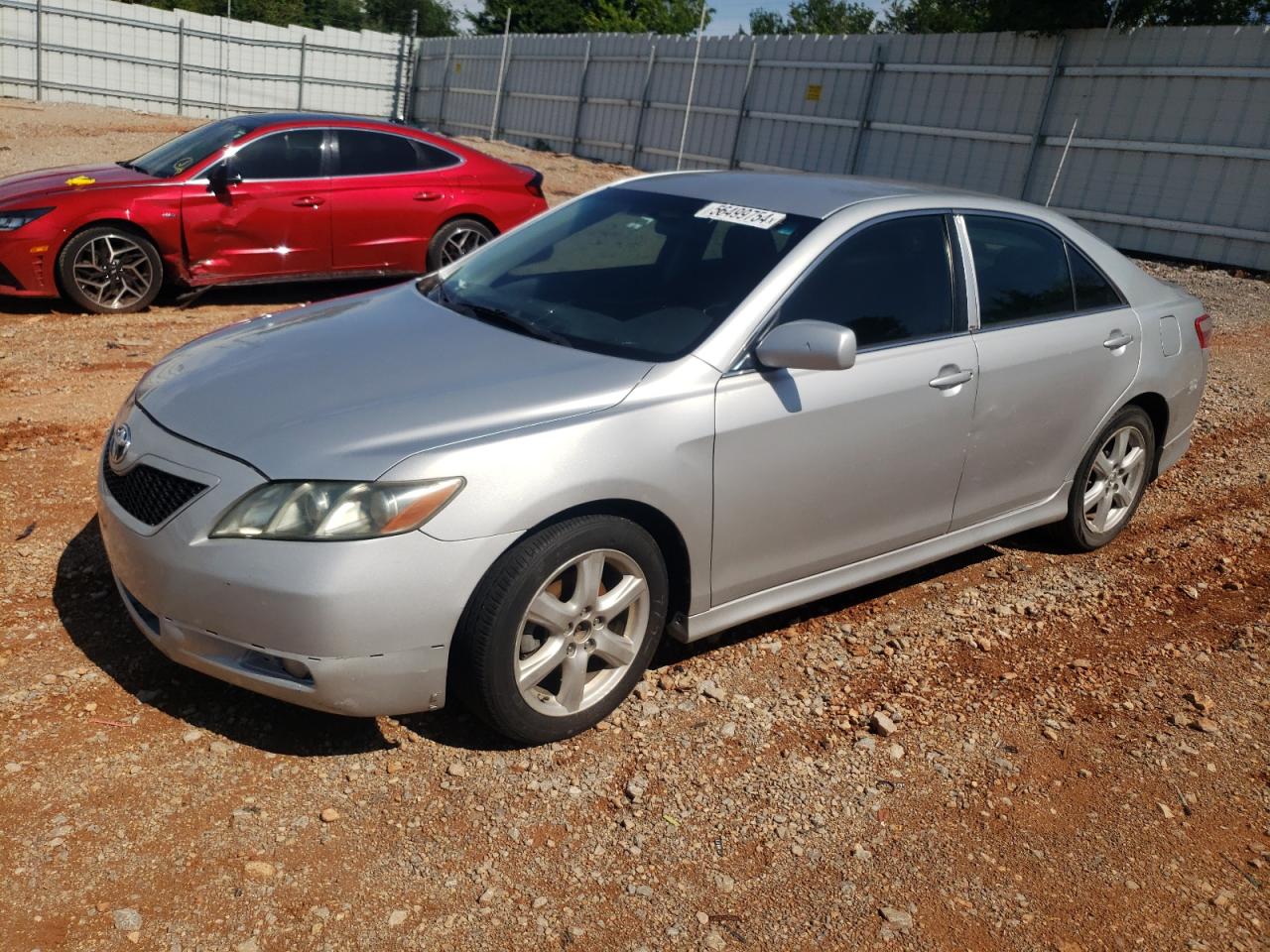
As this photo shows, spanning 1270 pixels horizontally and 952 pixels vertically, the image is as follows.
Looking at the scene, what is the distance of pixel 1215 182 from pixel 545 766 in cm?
1495

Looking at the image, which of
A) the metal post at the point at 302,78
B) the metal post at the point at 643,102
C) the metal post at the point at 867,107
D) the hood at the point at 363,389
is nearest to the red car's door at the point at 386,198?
the hood at the point at 363,389

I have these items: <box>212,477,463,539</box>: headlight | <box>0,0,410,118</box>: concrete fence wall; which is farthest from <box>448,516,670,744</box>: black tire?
<box>0,0,410,118</box>: concrete fence wall

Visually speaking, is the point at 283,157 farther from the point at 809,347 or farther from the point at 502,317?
the point at 809,347

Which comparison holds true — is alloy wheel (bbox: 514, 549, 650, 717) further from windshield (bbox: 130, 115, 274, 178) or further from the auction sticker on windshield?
windshield (bbox: 130, 115, 274, 178)

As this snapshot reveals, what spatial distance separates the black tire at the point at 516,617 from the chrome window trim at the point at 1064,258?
1.87 m

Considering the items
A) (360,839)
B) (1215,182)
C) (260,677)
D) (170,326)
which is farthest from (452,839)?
(1215,182)

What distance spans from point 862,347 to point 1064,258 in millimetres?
1461

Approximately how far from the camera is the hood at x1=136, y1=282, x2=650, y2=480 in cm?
311

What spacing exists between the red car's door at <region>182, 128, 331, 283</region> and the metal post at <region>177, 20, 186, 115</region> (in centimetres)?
2444

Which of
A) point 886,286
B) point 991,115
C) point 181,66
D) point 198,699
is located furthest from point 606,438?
point 181,66

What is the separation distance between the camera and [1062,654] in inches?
176

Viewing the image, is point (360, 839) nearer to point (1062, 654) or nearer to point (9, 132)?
point (1062, 654)

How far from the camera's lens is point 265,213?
8.77 metres

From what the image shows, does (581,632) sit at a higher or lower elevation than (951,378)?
lower
